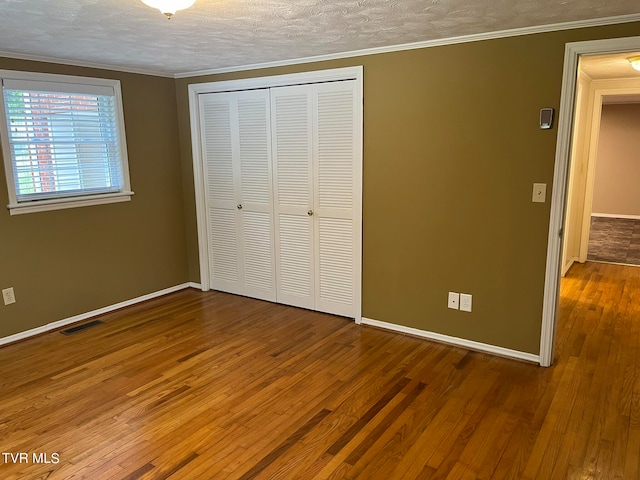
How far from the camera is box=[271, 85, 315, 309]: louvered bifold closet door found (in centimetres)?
396

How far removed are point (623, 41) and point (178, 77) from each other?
3.68 meters

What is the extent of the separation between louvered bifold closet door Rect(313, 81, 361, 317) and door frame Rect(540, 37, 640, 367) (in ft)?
4.67

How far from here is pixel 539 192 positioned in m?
3.03

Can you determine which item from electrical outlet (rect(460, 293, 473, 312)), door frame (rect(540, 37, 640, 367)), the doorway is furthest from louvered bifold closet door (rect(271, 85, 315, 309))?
the doorway

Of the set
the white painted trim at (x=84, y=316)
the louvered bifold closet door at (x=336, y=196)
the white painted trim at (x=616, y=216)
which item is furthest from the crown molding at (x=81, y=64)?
the white painted trim at (x=616, y=216)

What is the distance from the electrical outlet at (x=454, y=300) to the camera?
3.47 meters

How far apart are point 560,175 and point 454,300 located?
113 cm

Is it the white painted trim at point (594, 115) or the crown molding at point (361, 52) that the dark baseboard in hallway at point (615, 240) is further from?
the crown molding at point (361, 52)

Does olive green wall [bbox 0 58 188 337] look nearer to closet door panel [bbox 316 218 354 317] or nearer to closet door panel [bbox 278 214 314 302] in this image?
closet door panel [bbox 278 214 314 302]

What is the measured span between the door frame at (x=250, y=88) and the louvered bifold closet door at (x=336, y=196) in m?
0.03

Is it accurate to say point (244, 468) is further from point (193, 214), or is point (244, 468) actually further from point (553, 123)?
point (193, 214)

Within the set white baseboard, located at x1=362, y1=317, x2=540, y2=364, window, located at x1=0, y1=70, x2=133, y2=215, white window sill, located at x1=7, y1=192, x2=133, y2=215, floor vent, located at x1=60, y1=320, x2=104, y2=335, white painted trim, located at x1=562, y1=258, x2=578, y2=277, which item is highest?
window, located at x1=0, y1=70, x2=133, y2=215

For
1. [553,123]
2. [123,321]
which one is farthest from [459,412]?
[123,321]

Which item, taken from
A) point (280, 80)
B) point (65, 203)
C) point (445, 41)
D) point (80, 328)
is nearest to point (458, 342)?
point (445, 41)
